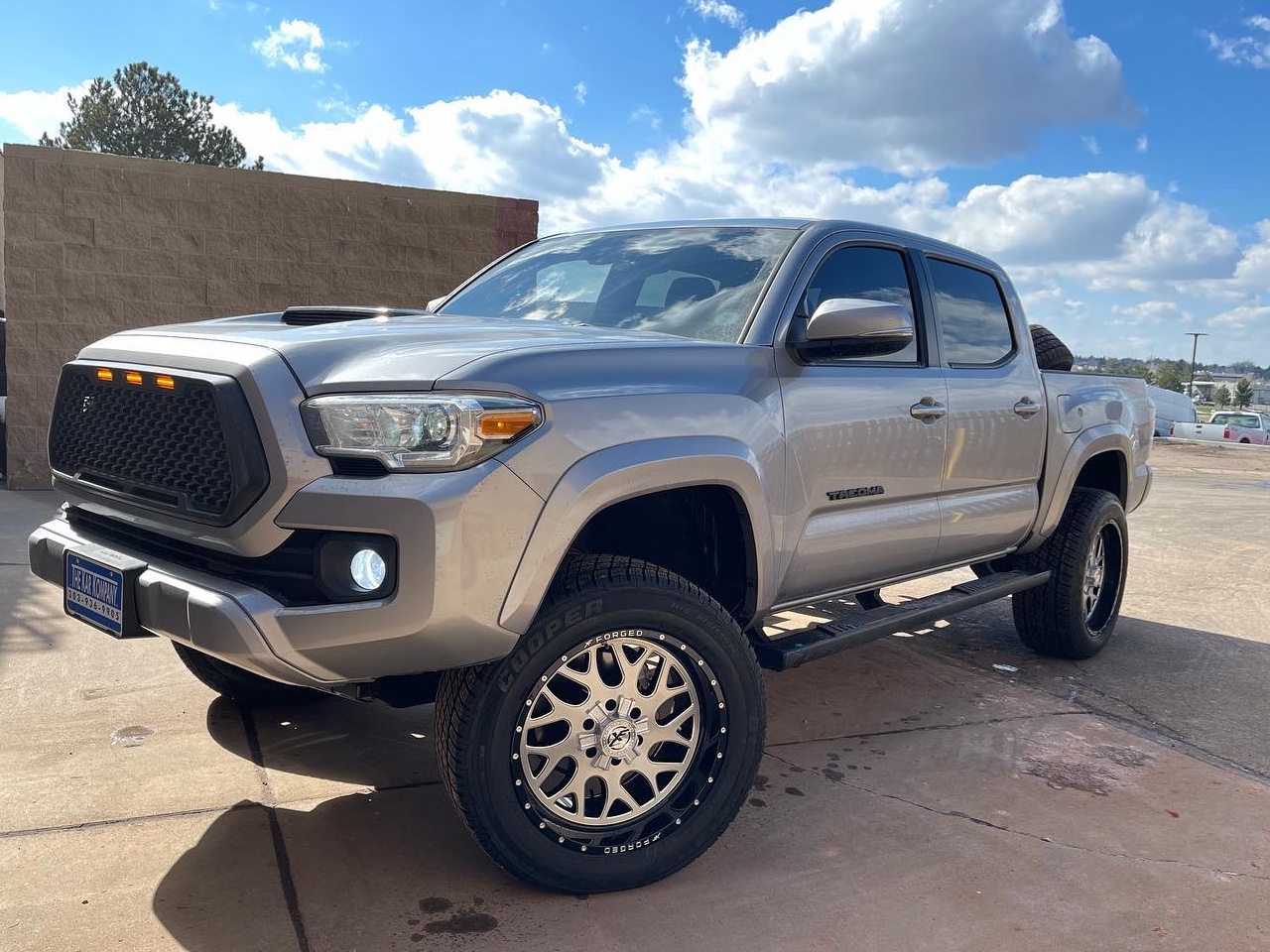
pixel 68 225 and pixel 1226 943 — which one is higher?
pixel 68 225

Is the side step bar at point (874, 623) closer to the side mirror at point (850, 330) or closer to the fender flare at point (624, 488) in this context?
the fender flare at point (624, 488)

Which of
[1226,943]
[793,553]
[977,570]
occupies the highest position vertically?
[793,553]

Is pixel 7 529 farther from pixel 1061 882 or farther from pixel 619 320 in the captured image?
pixel 1061 882

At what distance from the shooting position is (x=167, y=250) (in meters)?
9.81

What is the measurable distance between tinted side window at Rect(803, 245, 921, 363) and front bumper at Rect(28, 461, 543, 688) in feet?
5.43

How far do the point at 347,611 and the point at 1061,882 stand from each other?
2195 mm

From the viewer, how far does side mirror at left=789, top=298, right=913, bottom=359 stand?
3.32 m

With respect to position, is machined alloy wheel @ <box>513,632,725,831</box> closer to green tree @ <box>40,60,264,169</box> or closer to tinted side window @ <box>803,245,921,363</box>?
tinted side window @ <box>803,245,921,363</box>

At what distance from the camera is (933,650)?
566cm

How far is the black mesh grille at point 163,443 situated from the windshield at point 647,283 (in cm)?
141

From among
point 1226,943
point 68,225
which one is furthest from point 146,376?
point 68,225

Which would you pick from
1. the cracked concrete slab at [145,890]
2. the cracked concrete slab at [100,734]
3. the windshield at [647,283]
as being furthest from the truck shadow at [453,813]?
the windshield at [647,283]

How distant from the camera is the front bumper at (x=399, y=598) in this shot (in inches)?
96.3

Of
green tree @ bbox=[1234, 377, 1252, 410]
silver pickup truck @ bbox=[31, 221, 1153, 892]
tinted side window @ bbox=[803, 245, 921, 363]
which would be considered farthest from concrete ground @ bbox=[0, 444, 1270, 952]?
green tree @ bbox=[1234, 377, 1252, 410]
